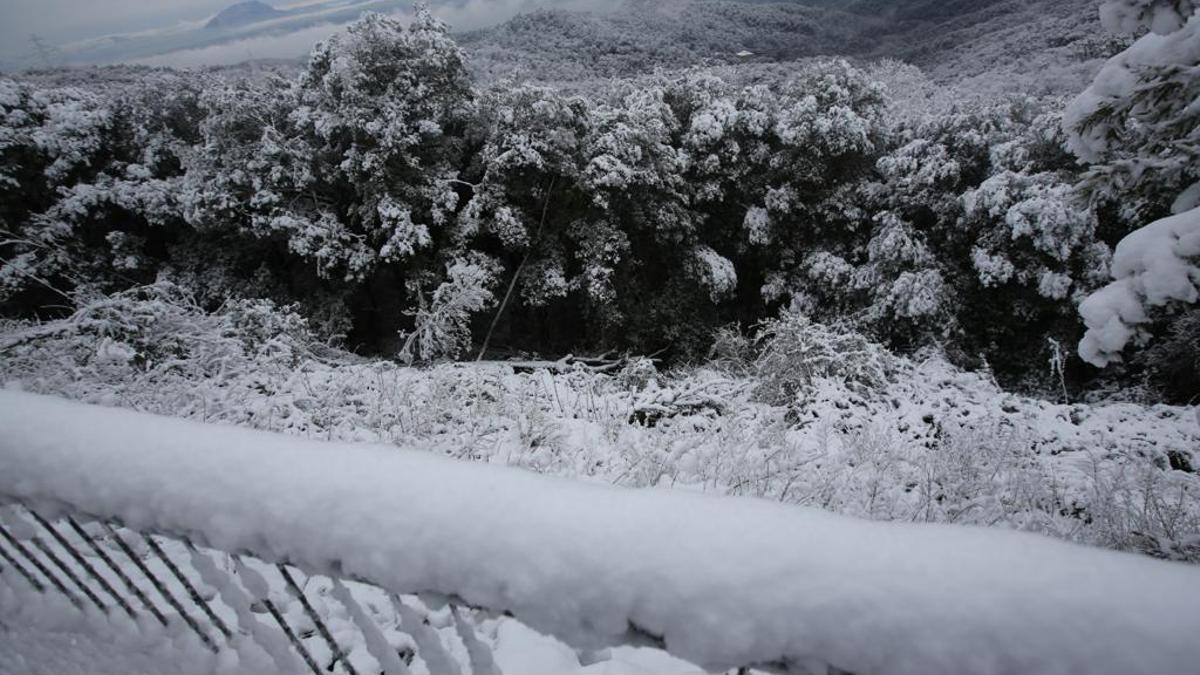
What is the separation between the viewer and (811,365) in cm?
658

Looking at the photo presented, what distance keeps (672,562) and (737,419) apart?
476 centimetres

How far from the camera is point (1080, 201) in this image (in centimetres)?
328

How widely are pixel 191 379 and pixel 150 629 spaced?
5.41 m

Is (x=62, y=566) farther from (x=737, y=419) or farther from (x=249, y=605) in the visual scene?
(x=737, y=419)

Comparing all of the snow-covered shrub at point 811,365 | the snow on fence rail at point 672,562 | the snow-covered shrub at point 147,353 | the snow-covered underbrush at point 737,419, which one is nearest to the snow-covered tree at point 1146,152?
the snow-covered underbrush at point 737,419

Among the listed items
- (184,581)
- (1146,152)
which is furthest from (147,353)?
(1146,152)

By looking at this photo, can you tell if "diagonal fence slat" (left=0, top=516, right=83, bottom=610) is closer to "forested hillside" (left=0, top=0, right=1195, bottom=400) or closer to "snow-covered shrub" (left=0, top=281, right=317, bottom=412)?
"snow-covered shrub" (left=0, top=281, right=317, bottom=412)

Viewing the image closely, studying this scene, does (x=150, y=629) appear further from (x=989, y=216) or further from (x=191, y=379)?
(x=989, y=216)

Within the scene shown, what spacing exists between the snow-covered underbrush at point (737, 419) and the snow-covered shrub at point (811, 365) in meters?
0.02

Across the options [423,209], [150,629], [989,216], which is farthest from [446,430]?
[989,216]

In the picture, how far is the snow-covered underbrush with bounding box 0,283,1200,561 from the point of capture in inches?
153

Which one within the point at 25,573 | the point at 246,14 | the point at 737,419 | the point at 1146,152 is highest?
the point at 246,14

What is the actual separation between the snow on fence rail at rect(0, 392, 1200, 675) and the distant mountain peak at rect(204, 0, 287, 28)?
12307 millimetres

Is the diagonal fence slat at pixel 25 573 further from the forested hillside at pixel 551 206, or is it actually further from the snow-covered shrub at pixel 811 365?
the forested hillside at pixel 551 206
